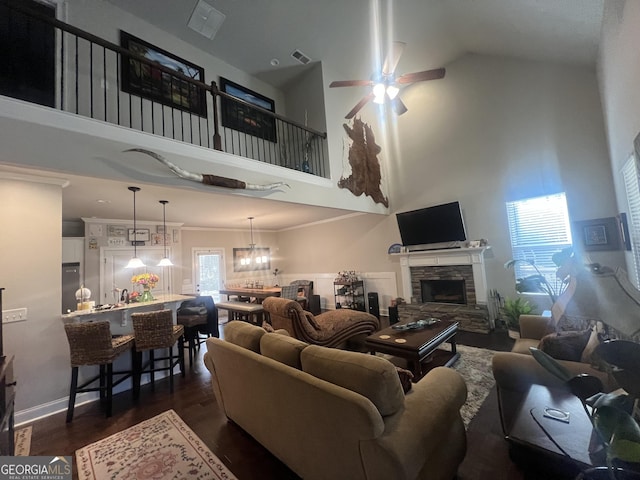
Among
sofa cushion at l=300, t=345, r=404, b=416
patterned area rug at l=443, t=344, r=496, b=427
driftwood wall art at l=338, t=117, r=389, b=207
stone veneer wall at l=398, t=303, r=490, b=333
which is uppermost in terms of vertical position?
driftwood wall art at l=338, t=117, r=389, b=207

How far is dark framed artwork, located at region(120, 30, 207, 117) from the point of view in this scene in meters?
4.15

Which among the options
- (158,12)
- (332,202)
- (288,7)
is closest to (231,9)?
(288,7)

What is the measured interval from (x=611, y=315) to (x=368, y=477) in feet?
4.27

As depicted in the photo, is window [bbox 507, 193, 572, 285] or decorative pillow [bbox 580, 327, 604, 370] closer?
decorative pillow [bbox 580, 327, 604, 370]

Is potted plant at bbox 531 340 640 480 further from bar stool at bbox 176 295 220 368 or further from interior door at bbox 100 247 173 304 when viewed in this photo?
interior door at bbox 100 247 173 304

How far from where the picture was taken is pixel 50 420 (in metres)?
2.70

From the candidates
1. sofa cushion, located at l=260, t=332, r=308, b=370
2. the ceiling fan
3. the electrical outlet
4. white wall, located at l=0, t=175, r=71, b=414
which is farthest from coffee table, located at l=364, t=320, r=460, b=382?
the electrical outlet

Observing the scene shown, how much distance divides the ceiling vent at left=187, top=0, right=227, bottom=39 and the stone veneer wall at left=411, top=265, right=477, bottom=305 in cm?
596

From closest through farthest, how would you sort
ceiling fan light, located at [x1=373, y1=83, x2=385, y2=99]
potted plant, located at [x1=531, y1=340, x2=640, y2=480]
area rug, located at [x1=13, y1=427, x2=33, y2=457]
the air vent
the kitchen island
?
potted plant, located at [x1=531, y1=340, x2=640, y2=480]
area rug, located at [x1=13, y1=427, x2=33, y2=457]
the kitchen island
ceiling fan light, located at [x1=373, y1=83, x2=385, y2=99]
the air vent

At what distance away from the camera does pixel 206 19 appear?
14.2 feet

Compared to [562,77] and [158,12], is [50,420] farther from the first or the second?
[562,77]

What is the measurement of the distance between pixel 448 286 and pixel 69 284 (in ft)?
24.9

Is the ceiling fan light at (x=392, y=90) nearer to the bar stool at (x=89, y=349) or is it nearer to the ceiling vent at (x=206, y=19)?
the ceiling vent at (x=206, y=19)

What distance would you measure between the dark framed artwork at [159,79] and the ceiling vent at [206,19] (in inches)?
23.3
